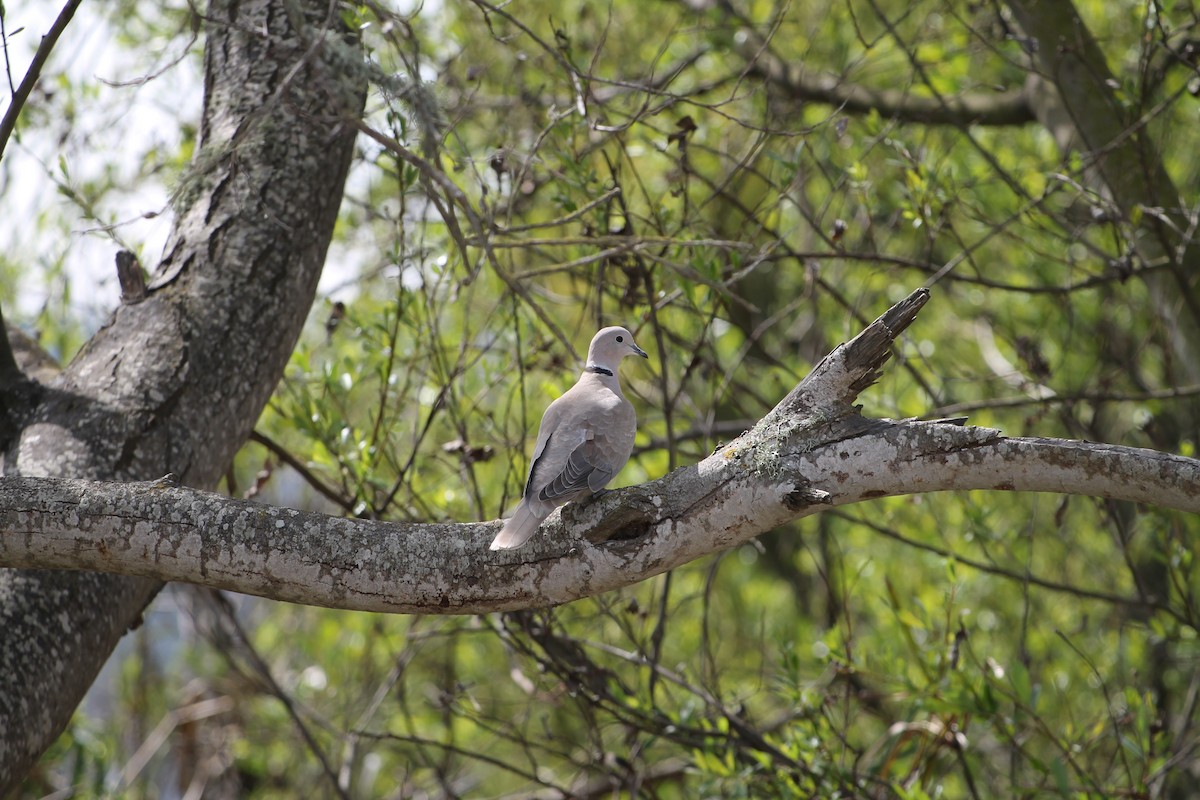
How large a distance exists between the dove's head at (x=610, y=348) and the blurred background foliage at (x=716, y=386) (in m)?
0.18

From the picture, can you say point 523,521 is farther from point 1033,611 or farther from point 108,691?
point 108,691

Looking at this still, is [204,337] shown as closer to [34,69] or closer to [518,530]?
[34,69]

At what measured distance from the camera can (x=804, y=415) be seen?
7.27 ft

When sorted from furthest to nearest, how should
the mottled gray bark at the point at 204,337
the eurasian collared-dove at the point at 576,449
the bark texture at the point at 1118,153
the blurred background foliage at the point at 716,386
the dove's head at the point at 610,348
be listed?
1. the bark texture at the point at 1118,153
2. the blurred background foliage at the point at 716,386
3. the dove's head at the point at 610,348
4. the mottled gray bark at the point at 204,337
5. the eurasian collared-dove at the point at 576,449

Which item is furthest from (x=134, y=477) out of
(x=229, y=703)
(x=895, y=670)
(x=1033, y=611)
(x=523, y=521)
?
(x=1033, y=611)

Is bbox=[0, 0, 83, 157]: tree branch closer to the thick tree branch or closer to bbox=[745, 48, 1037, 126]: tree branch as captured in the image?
the thick tree branch

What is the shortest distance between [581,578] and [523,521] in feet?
0.59

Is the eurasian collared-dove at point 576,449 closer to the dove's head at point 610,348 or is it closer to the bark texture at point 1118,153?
the dove's head at point 610,348

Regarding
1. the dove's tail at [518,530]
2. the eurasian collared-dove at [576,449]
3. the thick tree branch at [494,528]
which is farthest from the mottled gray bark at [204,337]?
the dove's tail at [518,530]

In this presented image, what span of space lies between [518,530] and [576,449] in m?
0.39

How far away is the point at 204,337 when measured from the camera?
2.91 m

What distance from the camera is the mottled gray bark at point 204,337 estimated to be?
250 cm

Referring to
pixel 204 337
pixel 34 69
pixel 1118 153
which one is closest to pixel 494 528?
pixel 204 337

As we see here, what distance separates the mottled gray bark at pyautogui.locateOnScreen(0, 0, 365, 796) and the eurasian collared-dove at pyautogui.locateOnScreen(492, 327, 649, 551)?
2.97ft
